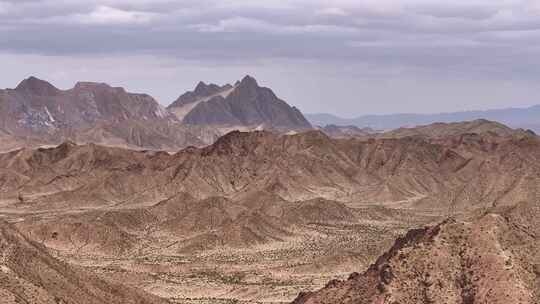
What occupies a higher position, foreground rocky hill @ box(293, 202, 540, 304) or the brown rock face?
foreground rocky hill @ box(293, 202, 540, 304)

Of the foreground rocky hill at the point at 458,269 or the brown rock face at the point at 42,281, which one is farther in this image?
the brown rock face at the point at 42,281

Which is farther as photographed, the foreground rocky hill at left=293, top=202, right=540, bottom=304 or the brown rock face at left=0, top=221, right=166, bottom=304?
A: the brown rock face at left=0, top=221, right=166, bottom=304

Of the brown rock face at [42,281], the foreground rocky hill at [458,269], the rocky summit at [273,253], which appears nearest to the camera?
the foreground rocky hill at [458,269]

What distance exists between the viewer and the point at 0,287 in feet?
209

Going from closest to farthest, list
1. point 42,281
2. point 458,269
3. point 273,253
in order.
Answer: point 458,269 < point 42,281 < point 273,253

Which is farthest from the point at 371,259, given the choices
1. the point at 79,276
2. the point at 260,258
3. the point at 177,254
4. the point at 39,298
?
the point at 39,298

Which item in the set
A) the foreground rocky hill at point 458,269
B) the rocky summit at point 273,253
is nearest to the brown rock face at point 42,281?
the rocky summit at point 273,253

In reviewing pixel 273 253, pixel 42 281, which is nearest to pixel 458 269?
pixel 42 281

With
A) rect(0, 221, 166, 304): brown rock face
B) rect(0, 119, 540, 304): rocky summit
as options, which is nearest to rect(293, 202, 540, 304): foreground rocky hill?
rect(0, 119, 540, 304): rocky summit

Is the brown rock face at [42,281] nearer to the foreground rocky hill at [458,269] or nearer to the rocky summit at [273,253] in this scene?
the rocky summit at [273,253]

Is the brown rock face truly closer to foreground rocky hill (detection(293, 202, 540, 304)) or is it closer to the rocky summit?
the rocky summit

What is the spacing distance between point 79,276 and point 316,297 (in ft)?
63.8

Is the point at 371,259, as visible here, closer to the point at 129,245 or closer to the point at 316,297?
the point at 129,245

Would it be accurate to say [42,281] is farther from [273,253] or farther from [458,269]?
[273,253]
